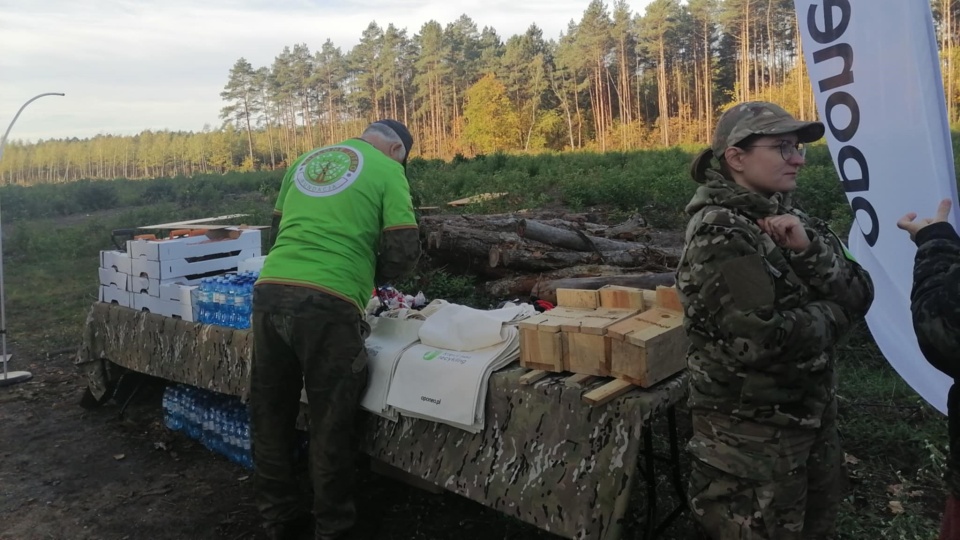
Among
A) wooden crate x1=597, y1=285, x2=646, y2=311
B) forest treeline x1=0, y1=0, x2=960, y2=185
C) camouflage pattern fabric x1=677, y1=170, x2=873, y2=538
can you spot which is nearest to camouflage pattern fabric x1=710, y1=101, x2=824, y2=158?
camouflage pattern fabric x1=677, y1=170, x2=873, y2=538

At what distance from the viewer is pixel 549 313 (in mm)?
3072

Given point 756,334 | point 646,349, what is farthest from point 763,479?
point 646,349

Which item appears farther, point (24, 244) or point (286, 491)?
point (24, 244)

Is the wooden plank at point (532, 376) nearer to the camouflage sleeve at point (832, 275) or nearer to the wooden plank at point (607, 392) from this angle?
the wooden plank at point (607, 392)

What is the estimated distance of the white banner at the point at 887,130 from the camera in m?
2.96

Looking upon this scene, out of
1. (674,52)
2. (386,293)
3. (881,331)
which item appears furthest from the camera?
(674,52)

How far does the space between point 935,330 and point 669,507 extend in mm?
2003

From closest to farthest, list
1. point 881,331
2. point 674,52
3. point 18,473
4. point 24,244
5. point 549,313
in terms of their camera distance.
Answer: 1. point 549,313
2. point 881,331
3. point 18,473
4. point 24,244
5. point 674,52

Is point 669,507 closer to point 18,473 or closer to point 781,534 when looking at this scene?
point 781,534

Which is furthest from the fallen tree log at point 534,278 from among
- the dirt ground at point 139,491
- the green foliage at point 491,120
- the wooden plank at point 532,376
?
the green foliage at point 491,120

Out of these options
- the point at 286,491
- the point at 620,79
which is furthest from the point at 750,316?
the point at 620,79

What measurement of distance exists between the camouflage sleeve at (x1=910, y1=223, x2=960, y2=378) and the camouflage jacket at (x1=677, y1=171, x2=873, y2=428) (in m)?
0.19

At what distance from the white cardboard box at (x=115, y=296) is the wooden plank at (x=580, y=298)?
3621 millimetres

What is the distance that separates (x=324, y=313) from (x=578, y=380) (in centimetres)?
122
